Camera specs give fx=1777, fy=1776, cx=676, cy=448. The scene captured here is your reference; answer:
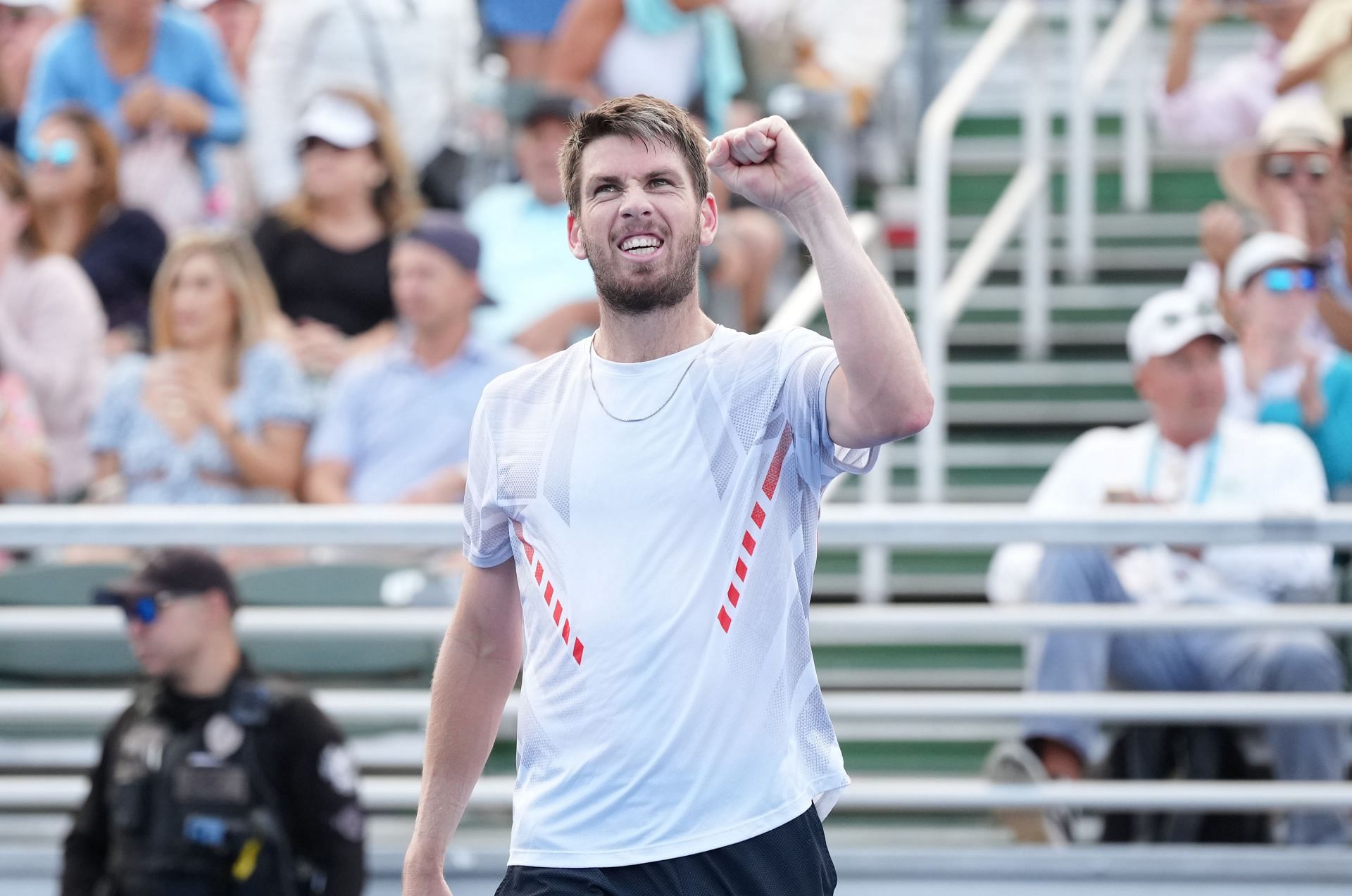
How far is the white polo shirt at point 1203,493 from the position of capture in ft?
16.3

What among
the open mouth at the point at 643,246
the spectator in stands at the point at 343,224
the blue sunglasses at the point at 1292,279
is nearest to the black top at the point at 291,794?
the open mouth at the point at 643,246

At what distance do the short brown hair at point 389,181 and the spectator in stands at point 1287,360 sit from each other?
299 cm

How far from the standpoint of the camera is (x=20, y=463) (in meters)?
5.83

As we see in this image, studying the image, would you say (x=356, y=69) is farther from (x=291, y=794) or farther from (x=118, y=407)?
(x=291, y=794)

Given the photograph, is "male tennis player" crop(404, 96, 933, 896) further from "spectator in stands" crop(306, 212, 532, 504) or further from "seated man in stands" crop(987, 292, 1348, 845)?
"spectator in stands" crop(306, 212, 532, 504)

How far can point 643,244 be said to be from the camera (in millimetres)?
2605

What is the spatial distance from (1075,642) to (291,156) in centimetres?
413

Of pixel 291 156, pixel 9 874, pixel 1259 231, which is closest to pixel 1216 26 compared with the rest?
pixel 1259 231

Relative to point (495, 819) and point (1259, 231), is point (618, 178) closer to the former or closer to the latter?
point (495, 819)

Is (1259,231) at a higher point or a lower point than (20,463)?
higher

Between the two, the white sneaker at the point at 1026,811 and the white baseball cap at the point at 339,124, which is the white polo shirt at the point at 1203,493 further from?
the white baseball cap at the point at 339,124

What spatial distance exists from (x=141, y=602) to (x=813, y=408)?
2397 mm

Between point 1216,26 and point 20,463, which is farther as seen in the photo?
point 1216,26

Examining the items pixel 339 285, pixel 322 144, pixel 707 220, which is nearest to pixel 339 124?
pixel 322 144
